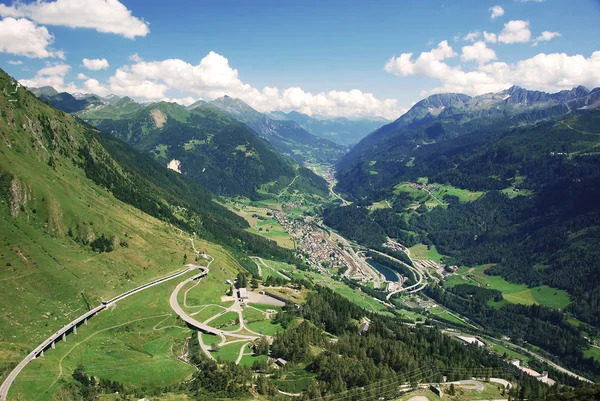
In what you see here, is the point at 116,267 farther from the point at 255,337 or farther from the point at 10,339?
the point at 255,337

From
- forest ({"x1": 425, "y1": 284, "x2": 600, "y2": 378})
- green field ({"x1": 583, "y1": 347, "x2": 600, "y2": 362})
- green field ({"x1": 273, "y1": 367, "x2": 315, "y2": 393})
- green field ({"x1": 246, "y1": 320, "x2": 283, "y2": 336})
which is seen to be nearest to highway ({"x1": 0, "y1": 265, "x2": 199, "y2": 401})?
green field ({"x1": 246, "y1": 320, "x2": 283, "y2": 336})

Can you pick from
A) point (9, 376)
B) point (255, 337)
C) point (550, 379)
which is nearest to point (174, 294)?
point (255, 337)

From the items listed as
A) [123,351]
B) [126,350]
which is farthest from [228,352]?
[123,351]

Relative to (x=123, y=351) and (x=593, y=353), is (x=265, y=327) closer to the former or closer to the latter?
(x=123, y=351)

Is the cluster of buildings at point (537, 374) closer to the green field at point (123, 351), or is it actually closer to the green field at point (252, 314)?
the green field at point (252, 314)

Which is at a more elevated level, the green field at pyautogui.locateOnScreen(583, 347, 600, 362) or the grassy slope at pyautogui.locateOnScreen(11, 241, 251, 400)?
the grassy slope at pyautogui.locateOnScreen(11, 241, 251, 400)

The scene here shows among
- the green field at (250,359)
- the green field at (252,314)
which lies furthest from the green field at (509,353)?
the green field at (250,359)

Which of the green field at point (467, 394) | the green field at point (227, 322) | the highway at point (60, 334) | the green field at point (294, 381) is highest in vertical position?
the highway at point (60, 334)

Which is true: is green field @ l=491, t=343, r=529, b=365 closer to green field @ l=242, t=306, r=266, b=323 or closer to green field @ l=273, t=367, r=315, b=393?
green field @ l=242, t=306, r=266, b=323

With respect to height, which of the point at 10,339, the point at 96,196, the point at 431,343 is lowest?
the point at 431,343

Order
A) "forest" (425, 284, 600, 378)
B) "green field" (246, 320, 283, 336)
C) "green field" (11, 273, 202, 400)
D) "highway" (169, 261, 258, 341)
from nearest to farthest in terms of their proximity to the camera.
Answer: "green field" (11, 273, 202, 400), "highway" (169, 261, 258, 341), "green field" (246, 320, 283, 336), "forest" (425, 284, 600, 378)

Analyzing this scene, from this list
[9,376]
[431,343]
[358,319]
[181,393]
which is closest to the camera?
[9,376]
